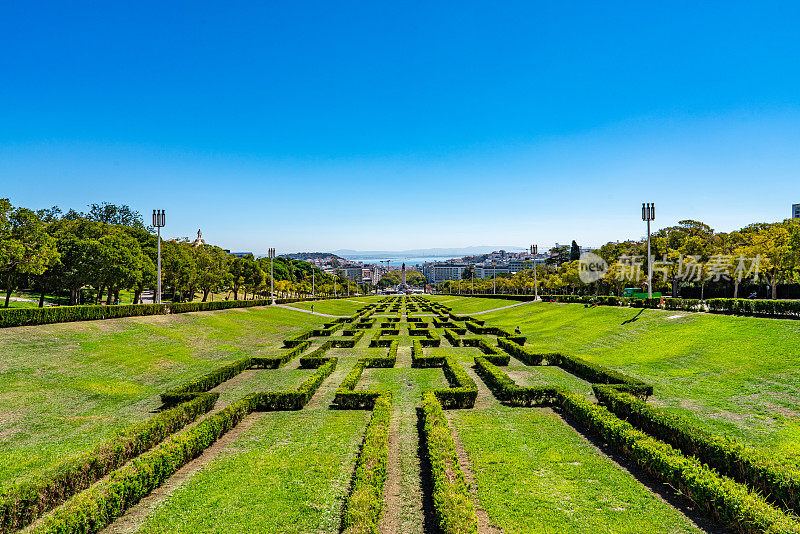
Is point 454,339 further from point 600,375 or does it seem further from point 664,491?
point 664,491

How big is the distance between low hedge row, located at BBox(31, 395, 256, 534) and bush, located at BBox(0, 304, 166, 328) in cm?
1804

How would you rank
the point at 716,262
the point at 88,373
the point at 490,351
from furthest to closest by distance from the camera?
the point at 716,262 → the point at 490,351 → the point at 88,373

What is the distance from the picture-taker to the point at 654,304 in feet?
115

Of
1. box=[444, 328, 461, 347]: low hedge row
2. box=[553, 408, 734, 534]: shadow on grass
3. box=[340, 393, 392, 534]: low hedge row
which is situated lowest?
box=[444, 328, 461, 347]: low hedge row

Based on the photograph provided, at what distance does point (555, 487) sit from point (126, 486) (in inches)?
311

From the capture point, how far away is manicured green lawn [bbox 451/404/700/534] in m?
7.15

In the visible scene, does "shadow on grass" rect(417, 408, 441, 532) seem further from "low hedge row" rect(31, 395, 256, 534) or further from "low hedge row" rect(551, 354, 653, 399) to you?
"low hedge row" rect(551, 354, 653, 399)

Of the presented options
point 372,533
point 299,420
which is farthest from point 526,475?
point 299,420

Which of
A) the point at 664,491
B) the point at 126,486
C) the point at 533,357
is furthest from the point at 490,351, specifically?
the point at 126,486

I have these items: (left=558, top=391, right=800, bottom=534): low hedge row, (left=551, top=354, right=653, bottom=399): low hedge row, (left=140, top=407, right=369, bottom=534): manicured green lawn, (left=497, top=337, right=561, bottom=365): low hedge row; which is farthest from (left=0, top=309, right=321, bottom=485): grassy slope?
(left=551, top=354, right=653, bottom=399): low hedge row

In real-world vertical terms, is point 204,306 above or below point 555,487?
above

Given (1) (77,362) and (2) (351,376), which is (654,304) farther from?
(1) (77,362)

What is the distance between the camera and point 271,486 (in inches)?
334

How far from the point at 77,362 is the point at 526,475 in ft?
64.1
